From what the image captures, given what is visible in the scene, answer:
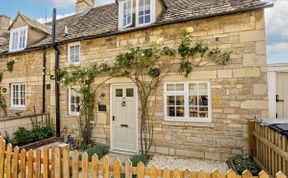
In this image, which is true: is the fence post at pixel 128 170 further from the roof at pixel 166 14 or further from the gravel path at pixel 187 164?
the roof at pixel 166 14

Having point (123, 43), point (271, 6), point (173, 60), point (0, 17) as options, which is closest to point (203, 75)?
point (173, 60)

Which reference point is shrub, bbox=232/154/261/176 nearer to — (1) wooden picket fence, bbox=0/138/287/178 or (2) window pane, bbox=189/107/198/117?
(2) window pane, bbox=189/107/198/117

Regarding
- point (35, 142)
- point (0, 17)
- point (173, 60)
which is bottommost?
point (35, 142)

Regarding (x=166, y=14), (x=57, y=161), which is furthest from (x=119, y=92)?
(x=57, y=161)

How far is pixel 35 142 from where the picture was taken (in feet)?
29.5

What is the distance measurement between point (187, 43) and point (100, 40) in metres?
3.99

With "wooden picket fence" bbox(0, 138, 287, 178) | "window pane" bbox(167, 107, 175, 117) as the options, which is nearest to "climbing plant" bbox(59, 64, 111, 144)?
"window pane" bbox(167, 107, 175, 117)

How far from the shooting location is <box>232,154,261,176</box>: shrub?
16.8 feet

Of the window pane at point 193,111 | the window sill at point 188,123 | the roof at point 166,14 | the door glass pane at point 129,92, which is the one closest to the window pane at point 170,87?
the window pane at point 193,111

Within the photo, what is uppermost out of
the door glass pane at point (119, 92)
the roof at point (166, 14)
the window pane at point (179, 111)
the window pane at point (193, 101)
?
the roof at point (166, 14)

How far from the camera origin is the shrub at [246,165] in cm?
511

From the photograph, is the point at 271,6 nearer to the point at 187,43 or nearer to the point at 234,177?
the point at 187,43

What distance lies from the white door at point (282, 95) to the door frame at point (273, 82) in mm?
201

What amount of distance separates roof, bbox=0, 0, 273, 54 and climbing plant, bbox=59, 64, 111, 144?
5.11ft
